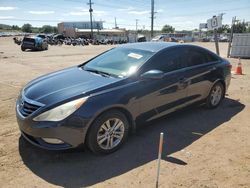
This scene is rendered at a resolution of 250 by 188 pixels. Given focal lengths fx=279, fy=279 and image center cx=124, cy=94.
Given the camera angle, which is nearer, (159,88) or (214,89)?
(159,88)

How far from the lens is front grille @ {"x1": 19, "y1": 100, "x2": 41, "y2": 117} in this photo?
12.3ft

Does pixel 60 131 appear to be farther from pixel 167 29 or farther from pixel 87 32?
pixel 167 29

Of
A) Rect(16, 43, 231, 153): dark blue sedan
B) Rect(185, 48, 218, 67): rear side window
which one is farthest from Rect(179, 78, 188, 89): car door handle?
Rect(185, 48, 218, 67): rear side window

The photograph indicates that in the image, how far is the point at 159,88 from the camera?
4582 millimetres

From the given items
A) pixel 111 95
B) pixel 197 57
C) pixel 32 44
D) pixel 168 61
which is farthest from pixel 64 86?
pixel 32 44

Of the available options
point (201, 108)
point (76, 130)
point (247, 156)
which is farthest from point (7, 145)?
point (201, 108)

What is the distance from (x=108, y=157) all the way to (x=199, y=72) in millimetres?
2633

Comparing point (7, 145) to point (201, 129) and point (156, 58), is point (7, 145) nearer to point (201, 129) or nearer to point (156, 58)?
point (156, 58)

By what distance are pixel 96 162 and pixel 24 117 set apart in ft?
3.77

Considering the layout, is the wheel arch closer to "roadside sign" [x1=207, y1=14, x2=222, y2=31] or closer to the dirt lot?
the dirt lot

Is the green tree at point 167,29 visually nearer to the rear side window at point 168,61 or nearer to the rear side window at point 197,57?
the rear side window at point 197,57

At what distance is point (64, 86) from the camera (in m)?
4.12

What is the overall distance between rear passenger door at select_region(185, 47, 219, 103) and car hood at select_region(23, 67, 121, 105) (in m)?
1.76

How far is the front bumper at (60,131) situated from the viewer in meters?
3.54
